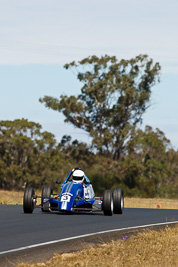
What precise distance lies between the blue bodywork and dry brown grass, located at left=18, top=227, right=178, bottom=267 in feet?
20.8

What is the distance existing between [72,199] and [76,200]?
1.21 ft

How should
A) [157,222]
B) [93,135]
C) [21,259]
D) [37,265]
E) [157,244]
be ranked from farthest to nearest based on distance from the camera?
[93,135]
[157,222]
[157,244]
[21,259]
[37,265]

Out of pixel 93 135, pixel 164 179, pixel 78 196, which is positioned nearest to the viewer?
pixel 78 196

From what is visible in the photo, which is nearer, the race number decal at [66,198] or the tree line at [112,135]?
the race number decal at [66,198]

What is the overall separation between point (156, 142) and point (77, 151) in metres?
13.5

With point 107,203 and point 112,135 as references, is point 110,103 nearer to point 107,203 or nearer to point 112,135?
point 112,135

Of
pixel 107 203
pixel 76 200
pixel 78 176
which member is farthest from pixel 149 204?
pixel 76 200

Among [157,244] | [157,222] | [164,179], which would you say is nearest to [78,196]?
[157,222]

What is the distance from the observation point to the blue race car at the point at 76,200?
19.6 metres

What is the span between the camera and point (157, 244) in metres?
12.4

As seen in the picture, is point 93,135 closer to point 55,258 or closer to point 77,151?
point 77,151

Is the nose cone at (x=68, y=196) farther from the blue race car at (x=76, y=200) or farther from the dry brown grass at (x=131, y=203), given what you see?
the dry brown grass at (x=131, y=203)

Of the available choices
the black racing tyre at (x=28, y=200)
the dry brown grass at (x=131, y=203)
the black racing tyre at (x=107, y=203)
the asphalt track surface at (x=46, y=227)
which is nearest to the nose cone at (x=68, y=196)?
the asphalt track surface at (x=46, y=227)

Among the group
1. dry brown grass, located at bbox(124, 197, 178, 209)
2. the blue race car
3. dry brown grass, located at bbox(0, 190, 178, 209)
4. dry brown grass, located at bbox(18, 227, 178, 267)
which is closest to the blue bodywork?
the blue race car
